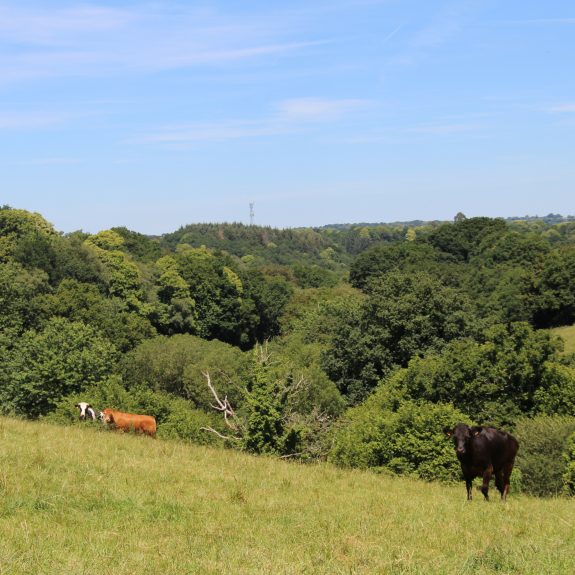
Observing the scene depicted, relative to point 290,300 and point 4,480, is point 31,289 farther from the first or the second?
point 290,300

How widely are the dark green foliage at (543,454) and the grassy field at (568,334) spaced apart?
4845 cm

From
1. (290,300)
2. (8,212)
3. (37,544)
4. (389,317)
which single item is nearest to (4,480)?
(37,544)

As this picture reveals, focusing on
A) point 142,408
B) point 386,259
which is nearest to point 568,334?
point 386,259

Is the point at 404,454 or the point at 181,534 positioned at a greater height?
the point at 181,534

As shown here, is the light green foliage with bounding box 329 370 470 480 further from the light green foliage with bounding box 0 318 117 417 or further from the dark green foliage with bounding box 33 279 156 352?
the dark green foliage with bounding box 33 279 156 352

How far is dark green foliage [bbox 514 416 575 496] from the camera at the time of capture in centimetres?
2267

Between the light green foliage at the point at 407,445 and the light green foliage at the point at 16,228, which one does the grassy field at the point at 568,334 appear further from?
the light green foliage at the point at 16,228

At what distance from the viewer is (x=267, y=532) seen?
32.0 ft

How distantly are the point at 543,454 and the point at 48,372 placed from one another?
2497 centimetres

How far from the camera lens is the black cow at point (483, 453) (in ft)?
44.8

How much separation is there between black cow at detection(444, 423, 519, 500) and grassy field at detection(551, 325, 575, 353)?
61.6m

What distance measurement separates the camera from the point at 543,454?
2447 cm

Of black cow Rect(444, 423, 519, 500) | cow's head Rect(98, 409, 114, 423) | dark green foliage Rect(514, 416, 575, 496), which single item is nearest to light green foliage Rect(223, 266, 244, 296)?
cow's head Rect(98, 409, 114, 423)

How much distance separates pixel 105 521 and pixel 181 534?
1.26 meters
